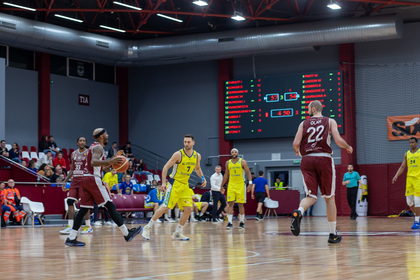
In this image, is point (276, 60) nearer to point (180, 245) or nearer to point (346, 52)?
point (346, 52)

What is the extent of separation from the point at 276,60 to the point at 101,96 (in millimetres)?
9357

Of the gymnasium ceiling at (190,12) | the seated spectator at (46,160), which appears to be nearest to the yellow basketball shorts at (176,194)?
the seated spectator at (46,160)

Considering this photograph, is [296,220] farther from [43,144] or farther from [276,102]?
[43,144]

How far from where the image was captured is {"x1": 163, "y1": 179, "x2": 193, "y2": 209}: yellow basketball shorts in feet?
32.2

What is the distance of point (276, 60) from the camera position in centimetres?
2781

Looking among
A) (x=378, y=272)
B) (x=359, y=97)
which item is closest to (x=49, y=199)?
(x=359, y=97)

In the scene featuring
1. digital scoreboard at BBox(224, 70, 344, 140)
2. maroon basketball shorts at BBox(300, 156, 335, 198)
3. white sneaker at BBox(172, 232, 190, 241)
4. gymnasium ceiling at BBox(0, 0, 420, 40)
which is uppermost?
gymnasium ceiling at BBox(0, 0, 420, 40)

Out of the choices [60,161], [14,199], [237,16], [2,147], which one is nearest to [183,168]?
[14,199]

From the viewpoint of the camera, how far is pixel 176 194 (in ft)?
32.4

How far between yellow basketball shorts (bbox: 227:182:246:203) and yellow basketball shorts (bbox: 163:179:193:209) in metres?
4.90

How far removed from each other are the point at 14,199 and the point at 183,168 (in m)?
9.66

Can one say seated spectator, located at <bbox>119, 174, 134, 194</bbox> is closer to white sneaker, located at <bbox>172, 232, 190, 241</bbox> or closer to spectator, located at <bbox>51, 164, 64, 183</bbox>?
spectator, located at <bbox>51, 164, 64, 183</bbox>

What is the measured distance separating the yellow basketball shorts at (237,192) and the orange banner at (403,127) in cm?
1219

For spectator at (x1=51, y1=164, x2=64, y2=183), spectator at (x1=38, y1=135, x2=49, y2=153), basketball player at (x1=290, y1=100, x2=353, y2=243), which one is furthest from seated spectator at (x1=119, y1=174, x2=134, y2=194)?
basketball player at (x1=290, y1=100, x2=353, y2=243)
